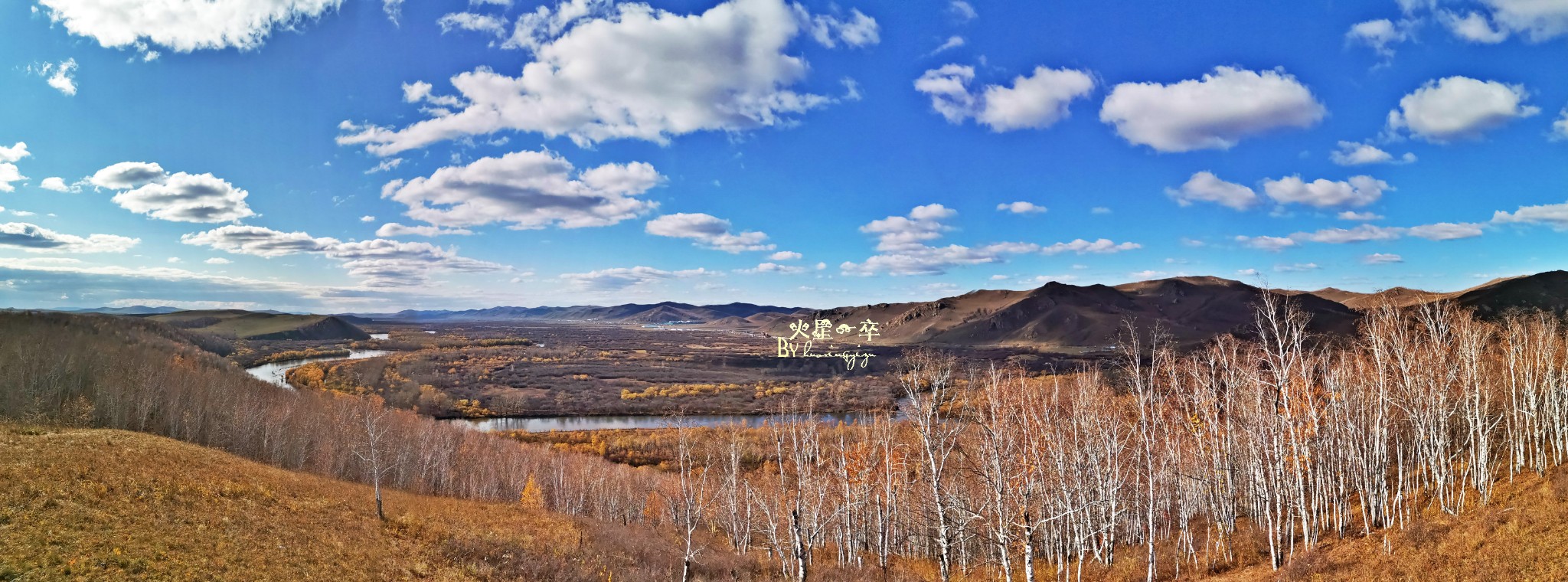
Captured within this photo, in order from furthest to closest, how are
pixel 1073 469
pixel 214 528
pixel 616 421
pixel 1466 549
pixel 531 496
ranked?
1. pixel 616 421
2. pixel 531 496
3. pixel 1073 469
4. pixel 214 528
5. pixel 1466 549

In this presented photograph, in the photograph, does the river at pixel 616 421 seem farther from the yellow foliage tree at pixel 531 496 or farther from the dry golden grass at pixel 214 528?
the dry golden grass at pixel 214 528

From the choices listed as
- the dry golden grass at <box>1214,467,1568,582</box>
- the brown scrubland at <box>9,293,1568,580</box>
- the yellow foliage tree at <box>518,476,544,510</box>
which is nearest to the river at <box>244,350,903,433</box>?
the brown scrubland at <box>9,293,1568,580</box>

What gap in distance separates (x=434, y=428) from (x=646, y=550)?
192 ft

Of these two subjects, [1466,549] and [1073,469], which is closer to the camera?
[1466,549]

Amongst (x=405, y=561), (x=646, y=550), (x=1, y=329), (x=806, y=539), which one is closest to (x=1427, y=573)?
(x=806, y=539)

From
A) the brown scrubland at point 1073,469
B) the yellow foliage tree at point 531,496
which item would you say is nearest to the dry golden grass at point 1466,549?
the brown scrubland at point 1073,469

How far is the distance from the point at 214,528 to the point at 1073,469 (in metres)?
41.5

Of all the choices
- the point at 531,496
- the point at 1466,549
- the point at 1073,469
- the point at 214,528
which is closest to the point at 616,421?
the point at 531,496

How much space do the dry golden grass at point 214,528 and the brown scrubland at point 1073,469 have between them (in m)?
0.70

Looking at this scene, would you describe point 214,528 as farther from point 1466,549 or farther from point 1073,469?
point 1466,549

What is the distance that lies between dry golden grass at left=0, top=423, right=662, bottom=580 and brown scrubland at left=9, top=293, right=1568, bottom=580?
0.70 m

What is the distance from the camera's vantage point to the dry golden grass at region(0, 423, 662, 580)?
22016 millimetres

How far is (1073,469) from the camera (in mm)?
34812

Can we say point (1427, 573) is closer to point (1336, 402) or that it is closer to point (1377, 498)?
point (1377, 498)
